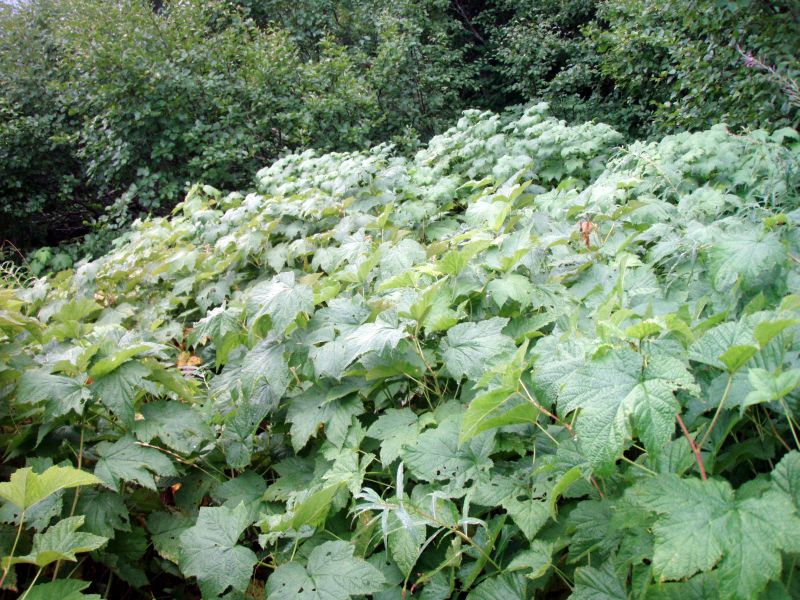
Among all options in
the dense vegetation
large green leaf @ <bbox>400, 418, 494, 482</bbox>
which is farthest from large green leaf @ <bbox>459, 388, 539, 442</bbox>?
the dense vegetation

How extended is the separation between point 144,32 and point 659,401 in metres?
6.80

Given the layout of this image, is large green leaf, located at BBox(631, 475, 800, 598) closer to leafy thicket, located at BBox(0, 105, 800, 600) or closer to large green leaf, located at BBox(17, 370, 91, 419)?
leafy thicket, located at BBox(0, 105, 800, 600)

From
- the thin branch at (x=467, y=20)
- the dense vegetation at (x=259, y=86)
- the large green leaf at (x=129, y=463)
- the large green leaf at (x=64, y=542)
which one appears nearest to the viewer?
the large green leaf at (x=64, y=542)

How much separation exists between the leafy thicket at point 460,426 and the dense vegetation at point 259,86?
7.79 feet

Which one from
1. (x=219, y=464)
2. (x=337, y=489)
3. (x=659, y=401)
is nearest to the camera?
(x=659, y=401)

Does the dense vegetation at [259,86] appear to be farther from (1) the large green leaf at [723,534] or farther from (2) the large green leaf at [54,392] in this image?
(2) the large green leaf at [54,392]

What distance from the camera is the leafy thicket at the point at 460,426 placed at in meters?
0.99

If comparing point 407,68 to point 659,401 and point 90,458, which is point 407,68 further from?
point 659,401

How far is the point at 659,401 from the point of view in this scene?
0.94 metres

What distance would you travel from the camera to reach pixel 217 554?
148 cm

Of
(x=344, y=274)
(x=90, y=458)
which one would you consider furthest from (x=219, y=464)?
(x=344, y=274)

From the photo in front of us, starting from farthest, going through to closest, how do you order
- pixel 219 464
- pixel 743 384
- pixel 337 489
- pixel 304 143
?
pixel 304 143
pixel 219 464
pixel 337 489
pixel 743 384

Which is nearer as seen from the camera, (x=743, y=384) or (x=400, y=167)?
(x=743, y=384)

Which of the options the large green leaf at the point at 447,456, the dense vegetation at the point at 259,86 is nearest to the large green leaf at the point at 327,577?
the large green leaf at the point at 447,456
